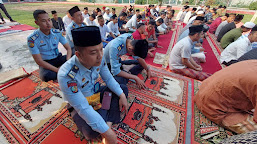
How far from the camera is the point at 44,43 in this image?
2457 millimetres

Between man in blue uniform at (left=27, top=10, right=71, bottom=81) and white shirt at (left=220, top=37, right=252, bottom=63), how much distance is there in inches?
167

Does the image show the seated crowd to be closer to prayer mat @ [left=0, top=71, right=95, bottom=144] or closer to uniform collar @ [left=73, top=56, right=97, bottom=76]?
uniform collar @ [left=73, top=56, right=97, bottom=76]

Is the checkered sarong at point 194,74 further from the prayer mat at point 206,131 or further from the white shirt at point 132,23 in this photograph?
the white shirt at point 132,23

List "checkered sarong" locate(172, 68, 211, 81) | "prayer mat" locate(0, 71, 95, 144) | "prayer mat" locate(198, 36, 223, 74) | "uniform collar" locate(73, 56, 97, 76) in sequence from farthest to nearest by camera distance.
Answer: "prayer mat" locate(198, 36, 223, 74) → "checkered sarong" locate(172, 68, 211, 81) → "prayer mat" locate(0, 71, 95, 144) → "uniform collar" locate(73, 56, 97, 76)

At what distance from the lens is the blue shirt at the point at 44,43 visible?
2.29 m

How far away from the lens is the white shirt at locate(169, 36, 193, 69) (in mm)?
2612

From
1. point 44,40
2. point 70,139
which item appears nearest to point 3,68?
point 44,40

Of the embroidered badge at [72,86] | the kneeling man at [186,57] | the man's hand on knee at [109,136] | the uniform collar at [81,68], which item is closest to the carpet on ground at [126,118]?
the man's hand on knee at [109,136]

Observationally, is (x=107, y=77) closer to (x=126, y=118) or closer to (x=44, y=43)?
(x=126, y=118)

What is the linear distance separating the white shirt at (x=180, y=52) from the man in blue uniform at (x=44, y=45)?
8.64ft

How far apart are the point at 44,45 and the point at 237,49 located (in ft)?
14.8

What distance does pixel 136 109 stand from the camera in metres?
2.06

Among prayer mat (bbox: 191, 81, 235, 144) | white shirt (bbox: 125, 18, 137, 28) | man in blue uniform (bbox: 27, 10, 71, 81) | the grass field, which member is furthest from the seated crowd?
the grass field

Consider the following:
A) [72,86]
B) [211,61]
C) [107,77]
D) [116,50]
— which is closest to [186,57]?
[116,50]
